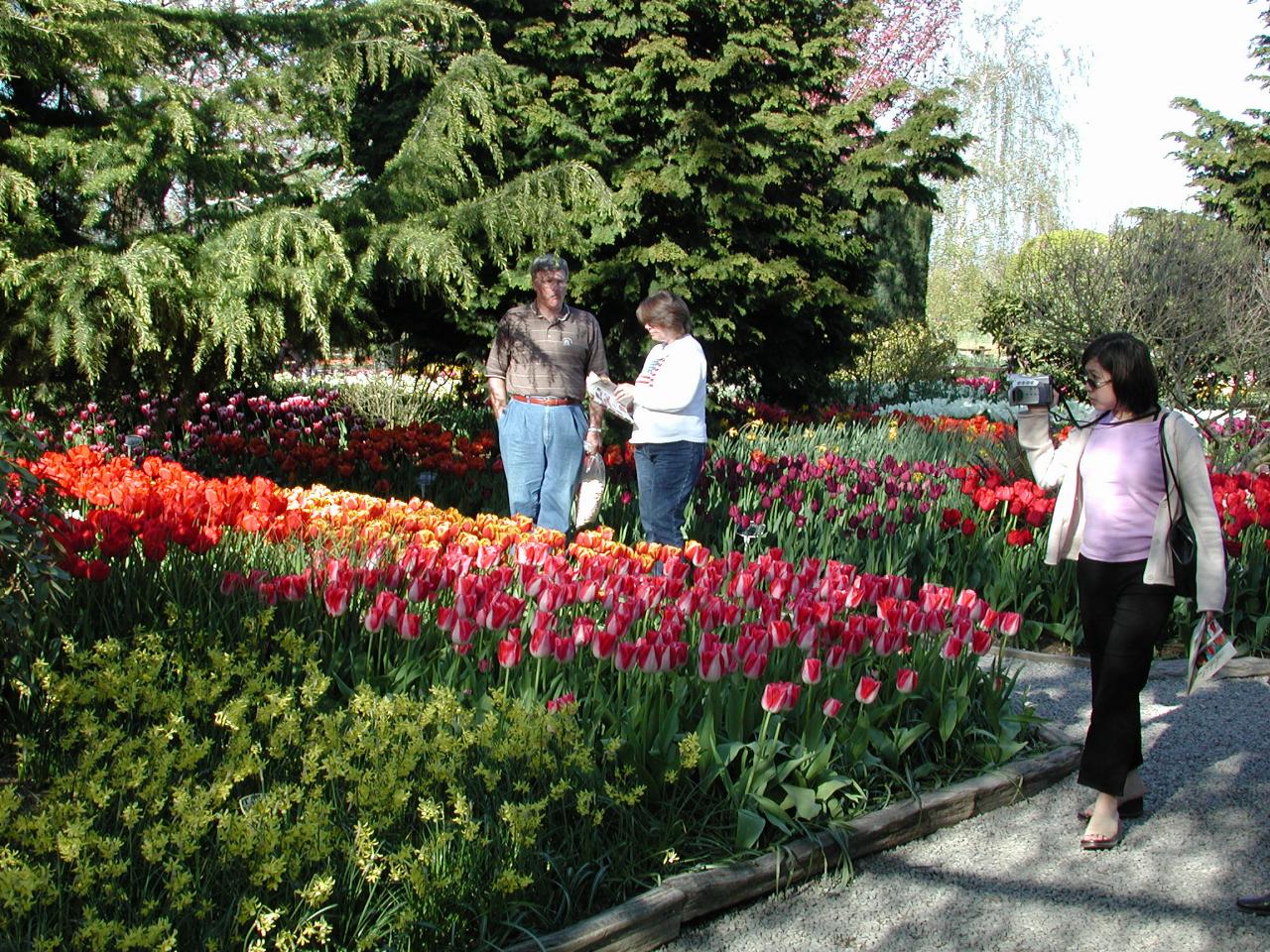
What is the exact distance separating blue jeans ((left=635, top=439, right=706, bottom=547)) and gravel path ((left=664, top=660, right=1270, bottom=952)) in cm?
220

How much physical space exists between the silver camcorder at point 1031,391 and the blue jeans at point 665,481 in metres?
1.95

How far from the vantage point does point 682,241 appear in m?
10.1

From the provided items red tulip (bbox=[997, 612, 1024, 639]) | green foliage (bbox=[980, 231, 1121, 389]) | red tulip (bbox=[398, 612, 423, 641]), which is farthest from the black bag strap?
green foliage (bbox=[980, 231, 1121, 389])

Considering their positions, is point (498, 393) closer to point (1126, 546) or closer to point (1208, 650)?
point (1126, 546)

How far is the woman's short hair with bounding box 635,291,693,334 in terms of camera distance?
5301 mm

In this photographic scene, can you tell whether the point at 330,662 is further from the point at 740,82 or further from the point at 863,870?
the point at 740,82

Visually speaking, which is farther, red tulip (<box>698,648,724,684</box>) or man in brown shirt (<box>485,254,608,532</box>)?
man in brown shirt (<box>485,254,608,532</box>)

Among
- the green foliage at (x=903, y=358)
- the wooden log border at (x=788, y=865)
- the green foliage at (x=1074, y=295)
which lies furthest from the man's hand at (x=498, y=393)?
the green foliage at (x=903, y=358)

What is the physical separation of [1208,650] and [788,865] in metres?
1.43

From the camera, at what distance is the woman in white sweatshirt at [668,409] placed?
209 inches

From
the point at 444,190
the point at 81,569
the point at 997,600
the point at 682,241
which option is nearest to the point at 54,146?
the point at 444,190

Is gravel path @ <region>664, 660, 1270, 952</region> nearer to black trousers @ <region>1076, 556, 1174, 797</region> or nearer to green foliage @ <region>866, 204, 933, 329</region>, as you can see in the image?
black trousers @ <region>1076, 556, 1174, 797</region>

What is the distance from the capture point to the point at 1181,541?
131 inches

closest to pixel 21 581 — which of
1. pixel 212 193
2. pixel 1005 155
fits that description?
pixel 212 193
